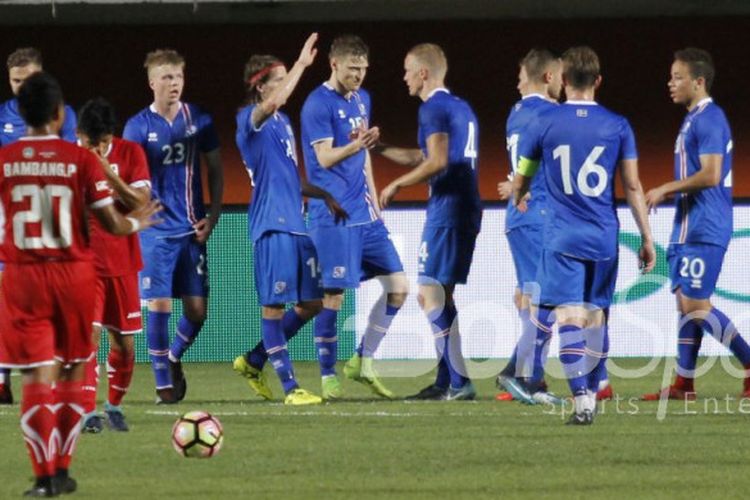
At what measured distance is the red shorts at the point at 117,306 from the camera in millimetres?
10383

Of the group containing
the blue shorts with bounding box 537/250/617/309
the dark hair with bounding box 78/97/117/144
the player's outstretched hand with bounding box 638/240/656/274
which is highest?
the dark hair with bounding box 78/97/117/144

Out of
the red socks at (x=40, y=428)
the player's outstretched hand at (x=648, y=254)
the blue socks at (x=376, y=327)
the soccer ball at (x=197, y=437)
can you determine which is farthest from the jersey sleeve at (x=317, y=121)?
the red socks at (x=40, y=428)

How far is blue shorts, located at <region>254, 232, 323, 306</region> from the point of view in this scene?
41.8ft

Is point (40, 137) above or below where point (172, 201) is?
above

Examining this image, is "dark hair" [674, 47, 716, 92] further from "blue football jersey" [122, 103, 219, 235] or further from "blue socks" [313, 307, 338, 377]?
"blue football jersey" [122, 103, 219, 235]

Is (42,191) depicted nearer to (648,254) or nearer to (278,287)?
(648,254)

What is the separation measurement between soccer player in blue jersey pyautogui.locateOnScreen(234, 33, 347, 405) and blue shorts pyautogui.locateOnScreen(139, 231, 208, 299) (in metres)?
0.42

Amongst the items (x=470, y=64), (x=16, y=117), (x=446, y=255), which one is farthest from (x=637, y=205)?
(x=470, y=64)

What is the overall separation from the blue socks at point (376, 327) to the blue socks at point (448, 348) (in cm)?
53

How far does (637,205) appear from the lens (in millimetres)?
Answer: 10938

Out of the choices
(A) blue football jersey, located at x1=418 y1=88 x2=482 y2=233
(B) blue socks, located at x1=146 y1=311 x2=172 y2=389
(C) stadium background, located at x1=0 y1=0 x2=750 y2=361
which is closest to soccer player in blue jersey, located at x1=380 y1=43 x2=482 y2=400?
(A) blue football jersey, located at x1=418 y1=88 x2=482 y2=233

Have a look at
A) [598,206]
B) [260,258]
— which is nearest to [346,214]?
[260,258]

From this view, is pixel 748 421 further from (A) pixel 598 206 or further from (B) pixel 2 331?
(B) pixel 2 331

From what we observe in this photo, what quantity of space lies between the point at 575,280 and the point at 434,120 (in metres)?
2.40
